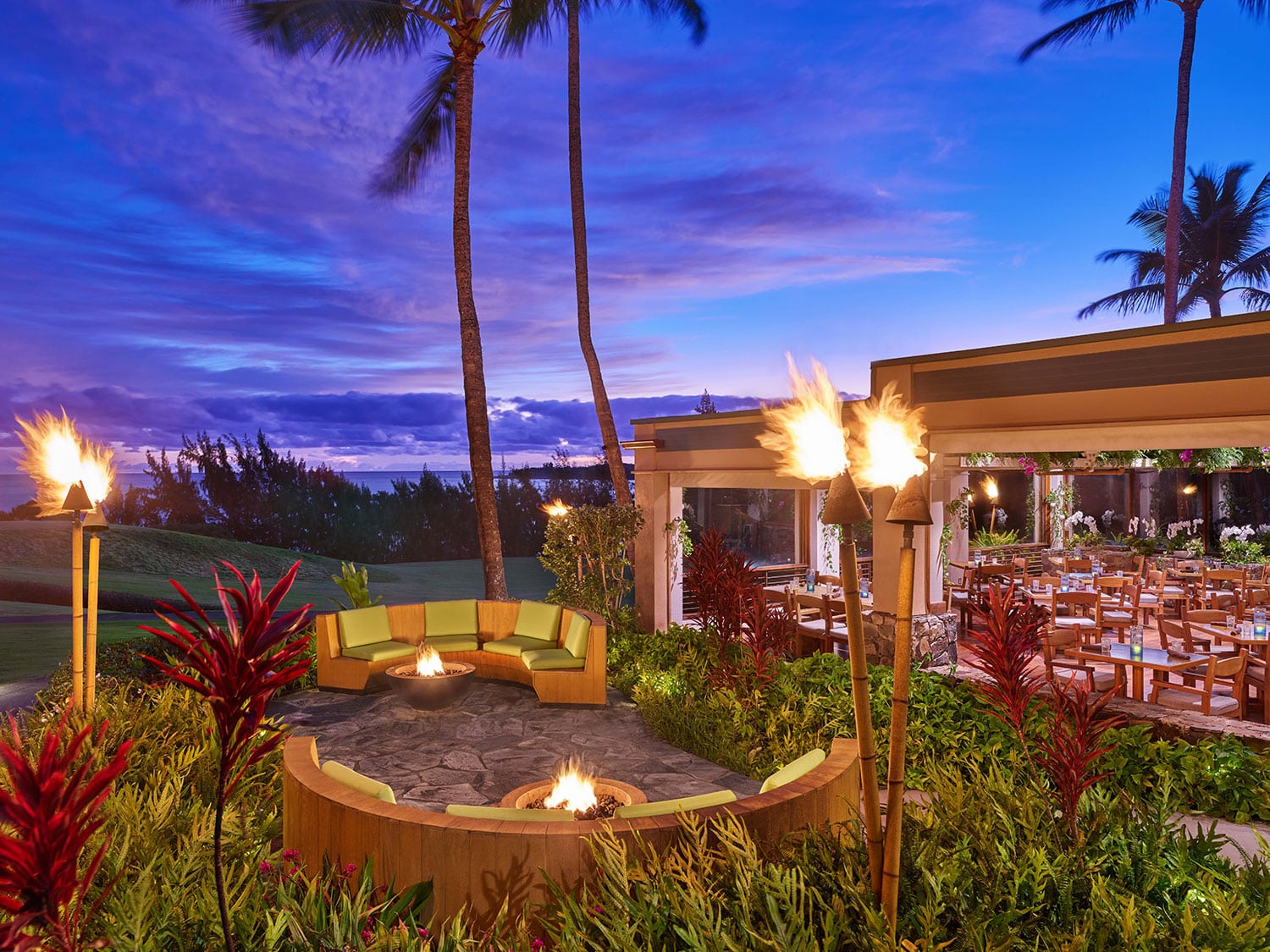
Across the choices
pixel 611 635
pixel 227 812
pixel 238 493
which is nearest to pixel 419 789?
pixel 227 812

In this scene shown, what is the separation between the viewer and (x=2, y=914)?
104 inches

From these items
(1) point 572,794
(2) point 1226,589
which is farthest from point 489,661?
(2) point 1226,589

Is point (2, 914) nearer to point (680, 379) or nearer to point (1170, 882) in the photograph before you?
point (1170, 882)

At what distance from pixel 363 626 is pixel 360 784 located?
234 inches

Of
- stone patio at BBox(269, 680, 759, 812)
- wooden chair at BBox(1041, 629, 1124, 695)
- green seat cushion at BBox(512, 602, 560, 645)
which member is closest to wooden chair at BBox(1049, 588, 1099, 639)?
wooden chair at BBox(1041, 629, 1124, 695)

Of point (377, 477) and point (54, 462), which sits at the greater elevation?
point (377, 477)

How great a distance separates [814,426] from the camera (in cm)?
256

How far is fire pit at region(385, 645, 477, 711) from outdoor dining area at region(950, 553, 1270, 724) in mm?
5666

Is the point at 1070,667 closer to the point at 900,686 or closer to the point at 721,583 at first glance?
the point at 721,583

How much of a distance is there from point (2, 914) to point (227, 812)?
162cm

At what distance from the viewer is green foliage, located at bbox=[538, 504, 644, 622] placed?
1150cm

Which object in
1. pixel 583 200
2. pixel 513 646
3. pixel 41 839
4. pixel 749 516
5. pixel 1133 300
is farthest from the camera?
pixel 1133 300

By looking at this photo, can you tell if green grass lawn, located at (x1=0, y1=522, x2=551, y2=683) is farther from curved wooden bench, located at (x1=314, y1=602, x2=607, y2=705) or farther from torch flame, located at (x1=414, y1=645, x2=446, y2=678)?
torch flame, located at (x1=414, y1=645, x2=446, y2=678)

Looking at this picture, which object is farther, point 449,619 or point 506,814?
point 449,619
